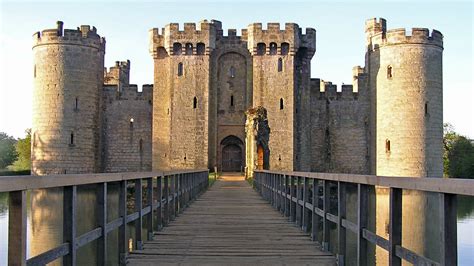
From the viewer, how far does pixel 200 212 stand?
11.5m

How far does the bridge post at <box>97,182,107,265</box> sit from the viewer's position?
4.98m

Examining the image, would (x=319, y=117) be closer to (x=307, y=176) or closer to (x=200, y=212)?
(x=200, y=212)

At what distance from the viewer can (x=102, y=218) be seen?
498 centimetres

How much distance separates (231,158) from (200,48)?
6.14m

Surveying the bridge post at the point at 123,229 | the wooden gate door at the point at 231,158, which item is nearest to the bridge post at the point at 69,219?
the bridge post at the point at 123,229

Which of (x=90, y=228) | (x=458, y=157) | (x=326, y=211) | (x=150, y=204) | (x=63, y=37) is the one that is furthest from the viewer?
(x=458, y=157)

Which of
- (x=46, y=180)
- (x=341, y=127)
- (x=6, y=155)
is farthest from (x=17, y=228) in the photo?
(x=6, y=155)

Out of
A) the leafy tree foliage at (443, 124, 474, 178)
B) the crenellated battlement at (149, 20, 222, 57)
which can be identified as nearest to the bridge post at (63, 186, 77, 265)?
the crenellated battlement at (149, 20, 222, 57)

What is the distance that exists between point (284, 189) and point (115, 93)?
24.8m

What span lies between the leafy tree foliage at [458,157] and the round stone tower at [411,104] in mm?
10525

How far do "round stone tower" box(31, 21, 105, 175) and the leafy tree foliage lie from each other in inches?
913

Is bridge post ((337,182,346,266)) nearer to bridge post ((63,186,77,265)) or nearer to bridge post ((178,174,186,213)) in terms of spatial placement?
bridge post ((63,186,77,265))

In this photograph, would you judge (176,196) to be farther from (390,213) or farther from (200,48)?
(200,48)

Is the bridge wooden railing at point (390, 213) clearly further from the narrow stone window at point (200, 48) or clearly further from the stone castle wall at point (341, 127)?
the stone castle wall at point (341, 127)
